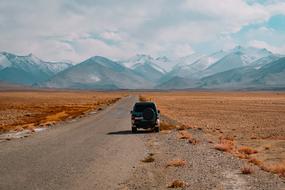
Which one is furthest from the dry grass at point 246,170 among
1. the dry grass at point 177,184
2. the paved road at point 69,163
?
the paved road at point 69,163

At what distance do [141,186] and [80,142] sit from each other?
46.3 ft

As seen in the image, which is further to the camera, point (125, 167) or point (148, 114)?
point (148, 114)

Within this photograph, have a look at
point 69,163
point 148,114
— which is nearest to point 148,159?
point 69,163

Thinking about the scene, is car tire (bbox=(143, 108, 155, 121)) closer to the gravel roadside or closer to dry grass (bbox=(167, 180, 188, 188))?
the gravel roadside

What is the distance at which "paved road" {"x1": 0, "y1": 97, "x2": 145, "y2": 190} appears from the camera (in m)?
14.9

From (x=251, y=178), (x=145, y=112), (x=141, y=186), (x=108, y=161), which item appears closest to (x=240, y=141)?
(x=145, y=112)

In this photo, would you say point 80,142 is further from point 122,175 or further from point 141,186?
point 141,186

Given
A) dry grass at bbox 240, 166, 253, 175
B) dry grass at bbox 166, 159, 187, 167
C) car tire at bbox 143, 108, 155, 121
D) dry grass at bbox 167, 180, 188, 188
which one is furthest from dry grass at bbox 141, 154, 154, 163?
car tire at bbox 143, 108, 155, 121

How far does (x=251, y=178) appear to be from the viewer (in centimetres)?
1537

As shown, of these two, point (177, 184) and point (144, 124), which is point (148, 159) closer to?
point (177, 184)

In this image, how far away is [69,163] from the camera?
19.2 m

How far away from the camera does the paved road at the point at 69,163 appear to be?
14.9 meters

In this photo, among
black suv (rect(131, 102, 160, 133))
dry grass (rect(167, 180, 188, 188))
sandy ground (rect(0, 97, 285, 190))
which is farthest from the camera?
black suv (rect(131, 102, 160, 133))

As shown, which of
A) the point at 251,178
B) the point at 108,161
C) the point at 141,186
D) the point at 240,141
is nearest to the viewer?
the point at 141,186
